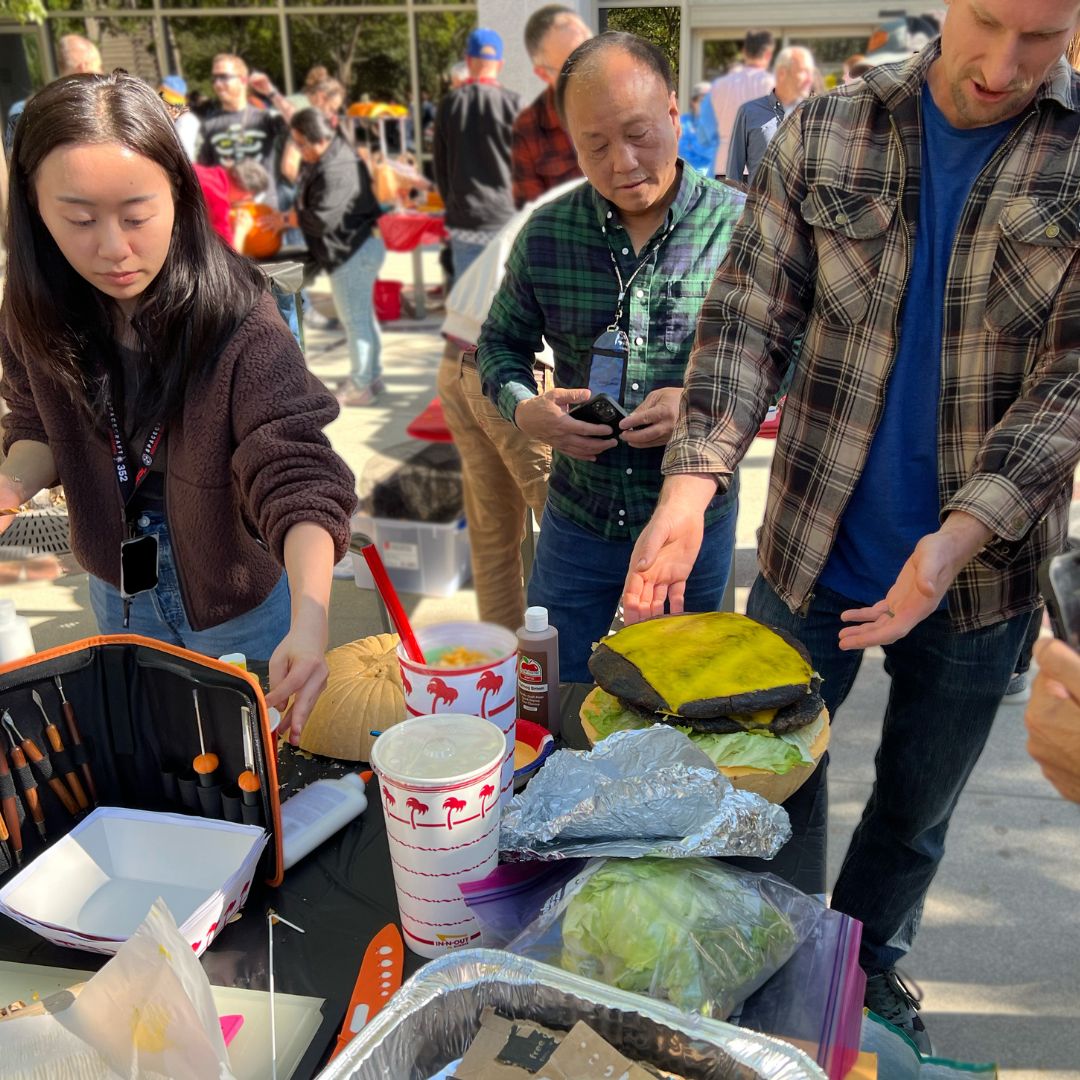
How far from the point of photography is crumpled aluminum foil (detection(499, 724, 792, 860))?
1.09 m

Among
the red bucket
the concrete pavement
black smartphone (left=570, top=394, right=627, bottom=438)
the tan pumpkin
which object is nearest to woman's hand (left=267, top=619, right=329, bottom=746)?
the tan pumpkin

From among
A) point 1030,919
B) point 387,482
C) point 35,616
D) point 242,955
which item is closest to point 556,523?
point 242,955

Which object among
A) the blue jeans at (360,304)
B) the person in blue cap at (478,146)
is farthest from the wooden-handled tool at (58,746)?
the person in blue cap at (478,146)

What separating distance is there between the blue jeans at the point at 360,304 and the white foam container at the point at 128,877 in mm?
5242

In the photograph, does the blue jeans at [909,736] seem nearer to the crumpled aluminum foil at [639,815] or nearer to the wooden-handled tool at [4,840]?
the crumpled aluminum foil at [639,815]

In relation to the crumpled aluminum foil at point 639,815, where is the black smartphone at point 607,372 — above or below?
above

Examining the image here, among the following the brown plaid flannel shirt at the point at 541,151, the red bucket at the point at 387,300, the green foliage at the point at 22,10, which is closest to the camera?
the brown plaid flannel shirt at the point at 541,151

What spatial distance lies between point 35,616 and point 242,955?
11.2 feet

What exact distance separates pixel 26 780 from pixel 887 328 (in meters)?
1.44

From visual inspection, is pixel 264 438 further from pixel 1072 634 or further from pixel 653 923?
pixel 1072 634

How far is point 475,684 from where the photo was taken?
1.30 meters

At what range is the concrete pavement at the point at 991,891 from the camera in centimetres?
208

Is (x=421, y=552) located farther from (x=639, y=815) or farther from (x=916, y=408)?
(x=639, y=815)

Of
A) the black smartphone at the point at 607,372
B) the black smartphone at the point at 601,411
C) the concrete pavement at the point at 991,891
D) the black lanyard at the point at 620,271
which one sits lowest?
the concrete pavement at the point at 991,891
